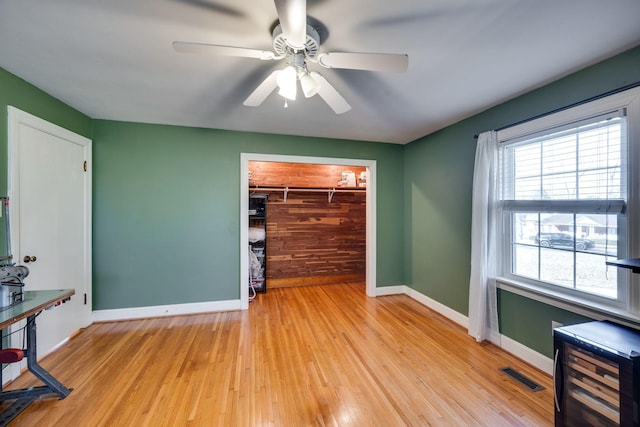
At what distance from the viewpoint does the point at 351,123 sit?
3.22 m

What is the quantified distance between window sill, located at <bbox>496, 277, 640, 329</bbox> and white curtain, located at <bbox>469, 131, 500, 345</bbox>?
5.8 inches

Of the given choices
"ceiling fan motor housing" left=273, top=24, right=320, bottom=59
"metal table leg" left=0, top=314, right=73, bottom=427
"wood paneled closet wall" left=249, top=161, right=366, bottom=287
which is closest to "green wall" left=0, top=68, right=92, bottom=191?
"metal table leg" left=0, top=314, right=73, bottom=427

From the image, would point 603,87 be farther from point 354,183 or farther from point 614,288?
point 354,183

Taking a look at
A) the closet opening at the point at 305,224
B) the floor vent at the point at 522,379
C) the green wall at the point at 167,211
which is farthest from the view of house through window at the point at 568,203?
the green wall at the point at 167,211

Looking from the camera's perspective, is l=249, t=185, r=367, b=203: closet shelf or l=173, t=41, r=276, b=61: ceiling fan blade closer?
l=173, t=41, r=276, b=61: ceiling fan blade

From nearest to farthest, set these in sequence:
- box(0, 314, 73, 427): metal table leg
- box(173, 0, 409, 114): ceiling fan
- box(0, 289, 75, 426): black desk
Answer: box(173, 0, 409, 114): ceiling fan → box(0, 289, 75, 426): black desk → box(0, 314, 73, 427): metal table leg

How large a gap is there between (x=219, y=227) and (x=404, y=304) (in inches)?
110

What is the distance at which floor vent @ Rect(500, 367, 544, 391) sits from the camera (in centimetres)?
200

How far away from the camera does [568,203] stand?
2092 millimetres

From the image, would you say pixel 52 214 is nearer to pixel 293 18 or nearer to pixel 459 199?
pixel 293 18

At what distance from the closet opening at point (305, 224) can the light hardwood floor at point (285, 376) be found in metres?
1.43

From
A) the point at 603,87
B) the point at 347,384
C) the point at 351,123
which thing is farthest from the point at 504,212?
the point at 347,384

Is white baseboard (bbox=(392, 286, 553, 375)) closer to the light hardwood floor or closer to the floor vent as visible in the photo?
the light hardwood floor

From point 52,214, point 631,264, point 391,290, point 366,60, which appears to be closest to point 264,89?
point 366,60
